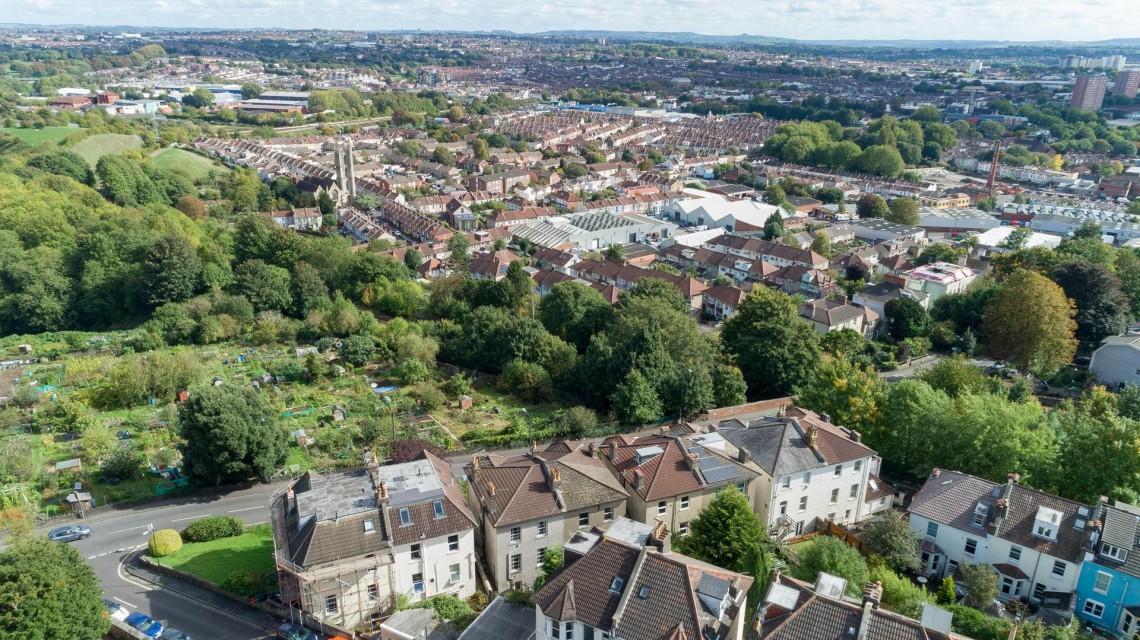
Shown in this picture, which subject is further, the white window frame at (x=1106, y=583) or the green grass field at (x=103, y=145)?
the green grass field at (x=103, y=145)

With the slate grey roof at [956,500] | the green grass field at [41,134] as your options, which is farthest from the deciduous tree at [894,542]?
the green grass field at [41,134]

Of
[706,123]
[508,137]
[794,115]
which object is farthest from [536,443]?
[794,115]

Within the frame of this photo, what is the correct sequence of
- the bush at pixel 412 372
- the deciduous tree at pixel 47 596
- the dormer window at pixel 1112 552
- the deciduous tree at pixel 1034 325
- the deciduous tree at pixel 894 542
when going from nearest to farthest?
the deciduous tree at pixel 47 596 < the dormer window at pixel 1112 552 < the deciduous tree at pixel 894 542 < the bush at pixel 412 372 < the deciduous tree at pixel 1034 325

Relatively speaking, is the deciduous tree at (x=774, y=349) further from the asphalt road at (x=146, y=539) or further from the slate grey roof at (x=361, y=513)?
the asphalt road at (x=146, y=539)

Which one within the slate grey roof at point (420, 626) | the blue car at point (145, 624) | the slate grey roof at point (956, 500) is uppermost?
the slate grey roof at point (956, 500)

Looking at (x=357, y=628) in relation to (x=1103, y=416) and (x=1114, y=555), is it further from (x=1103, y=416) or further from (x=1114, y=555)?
(x=1103, y=416)

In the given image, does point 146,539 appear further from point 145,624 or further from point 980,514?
point 980,514

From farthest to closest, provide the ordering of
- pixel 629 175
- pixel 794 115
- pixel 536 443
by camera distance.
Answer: pixel 794 115, pixel 629 175, pixel 536 443

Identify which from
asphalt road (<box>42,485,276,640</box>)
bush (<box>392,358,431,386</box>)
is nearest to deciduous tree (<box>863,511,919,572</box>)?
asphalt road (<box>42,485,276,640</box>)
